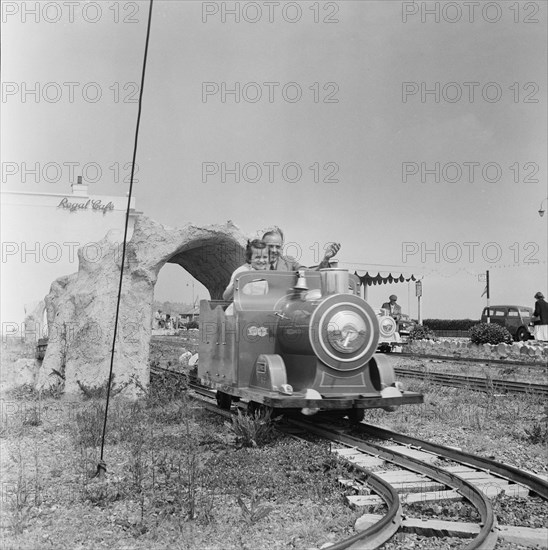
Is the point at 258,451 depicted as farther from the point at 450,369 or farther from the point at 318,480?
the point at 450,369

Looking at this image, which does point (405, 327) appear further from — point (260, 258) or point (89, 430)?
point (89, 430)

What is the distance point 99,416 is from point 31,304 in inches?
949

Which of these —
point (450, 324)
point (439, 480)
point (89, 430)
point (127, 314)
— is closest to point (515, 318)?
point (450, 324)

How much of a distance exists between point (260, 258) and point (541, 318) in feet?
53.2

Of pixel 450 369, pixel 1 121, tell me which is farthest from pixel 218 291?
pixel 1 121

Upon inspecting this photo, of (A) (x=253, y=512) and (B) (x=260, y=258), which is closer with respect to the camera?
(A) (x=253, y=512)

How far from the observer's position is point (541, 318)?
23.4 metres

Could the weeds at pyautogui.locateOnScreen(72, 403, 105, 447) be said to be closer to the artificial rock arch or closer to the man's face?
the artificial rock arch

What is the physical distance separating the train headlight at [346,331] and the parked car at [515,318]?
23.3 metres

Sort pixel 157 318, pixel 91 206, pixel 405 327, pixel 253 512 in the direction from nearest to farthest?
pixel 253 512, pixel 405 327, pixel 91 206, pixel 157 318

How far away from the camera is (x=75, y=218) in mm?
37062

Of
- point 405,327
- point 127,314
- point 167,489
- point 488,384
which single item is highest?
point 405,327

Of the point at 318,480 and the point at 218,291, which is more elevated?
the point at 218,291

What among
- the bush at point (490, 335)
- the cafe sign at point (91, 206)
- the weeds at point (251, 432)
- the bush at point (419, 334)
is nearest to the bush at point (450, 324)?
the bush at point (419, 334)
